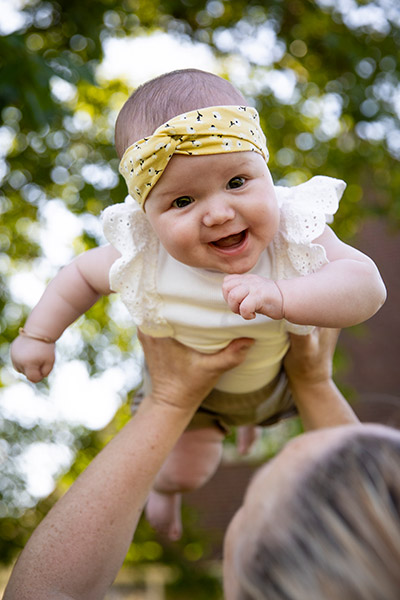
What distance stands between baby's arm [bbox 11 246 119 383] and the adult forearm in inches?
13.4

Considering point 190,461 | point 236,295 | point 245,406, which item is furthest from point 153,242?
point 190,461

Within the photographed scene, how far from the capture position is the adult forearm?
180cm

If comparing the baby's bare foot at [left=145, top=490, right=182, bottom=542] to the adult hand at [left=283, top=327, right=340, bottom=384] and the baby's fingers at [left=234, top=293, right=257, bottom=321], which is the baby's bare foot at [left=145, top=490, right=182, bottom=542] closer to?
the adult hand at [left=283, top=327, right=340, bottom=384]

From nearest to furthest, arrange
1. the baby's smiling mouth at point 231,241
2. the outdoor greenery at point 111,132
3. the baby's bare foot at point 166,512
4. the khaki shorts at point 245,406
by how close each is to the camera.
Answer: the baby's smiling mouth at point 231,241, the khaki shorts at point 245,406, the baby's bare foot at point 166,512, the outdoor greenery at point 111,132

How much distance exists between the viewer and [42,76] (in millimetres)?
3650

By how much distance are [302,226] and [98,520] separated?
953 millimetres

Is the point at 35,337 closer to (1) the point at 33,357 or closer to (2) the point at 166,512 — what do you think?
(1) the point at 33,357

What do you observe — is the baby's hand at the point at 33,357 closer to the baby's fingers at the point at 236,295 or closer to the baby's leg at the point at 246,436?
the baby's fingers at the point at 236,295

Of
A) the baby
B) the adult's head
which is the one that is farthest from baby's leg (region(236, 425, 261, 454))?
the adult's head

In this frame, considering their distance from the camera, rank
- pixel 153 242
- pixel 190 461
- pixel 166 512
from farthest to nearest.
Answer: pixel 166 512 < pixel 190 461 < pixel 153 242

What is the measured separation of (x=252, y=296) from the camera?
62.7 inches

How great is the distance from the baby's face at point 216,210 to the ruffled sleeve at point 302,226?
98 millimetres

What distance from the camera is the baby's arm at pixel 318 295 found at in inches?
63.5

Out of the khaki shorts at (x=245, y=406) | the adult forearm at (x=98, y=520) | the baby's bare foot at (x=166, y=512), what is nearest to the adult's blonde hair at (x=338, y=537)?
the adult forearm at (x=98, y=520)
